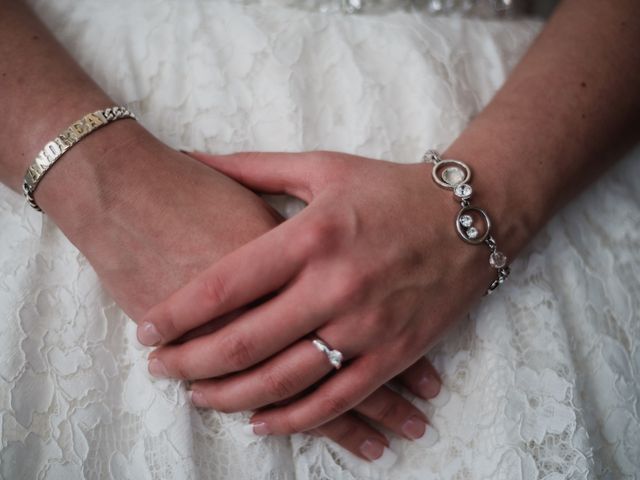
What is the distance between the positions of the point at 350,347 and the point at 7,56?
2.47 feet

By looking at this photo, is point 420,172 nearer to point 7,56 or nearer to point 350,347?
point 350,347

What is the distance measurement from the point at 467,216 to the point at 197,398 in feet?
1.68

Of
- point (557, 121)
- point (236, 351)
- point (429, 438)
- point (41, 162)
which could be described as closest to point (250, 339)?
point (236, 351)

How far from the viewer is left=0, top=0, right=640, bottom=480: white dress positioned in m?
0.71

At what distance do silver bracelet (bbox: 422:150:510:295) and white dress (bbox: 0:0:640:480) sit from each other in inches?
2.9

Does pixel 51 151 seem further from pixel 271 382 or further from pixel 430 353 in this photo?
pixel 430 353

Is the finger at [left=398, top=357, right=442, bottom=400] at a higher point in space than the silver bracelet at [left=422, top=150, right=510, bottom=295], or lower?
lower

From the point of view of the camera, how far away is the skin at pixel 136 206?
0.76 metres

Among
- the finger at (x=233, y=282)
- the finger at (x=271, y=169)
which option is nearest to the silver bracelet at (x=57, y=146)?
the finger at (x=271, y=169)

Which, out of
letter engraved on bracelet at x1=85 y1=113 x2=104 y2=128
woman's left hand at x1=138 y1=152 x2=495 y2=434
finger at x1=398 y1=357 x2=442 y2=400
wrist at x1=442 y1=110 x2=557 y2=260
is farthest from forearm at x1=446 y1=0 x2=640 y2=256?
letter engraved on bracelet at x1=85 y1=113 x2=104 y2=128

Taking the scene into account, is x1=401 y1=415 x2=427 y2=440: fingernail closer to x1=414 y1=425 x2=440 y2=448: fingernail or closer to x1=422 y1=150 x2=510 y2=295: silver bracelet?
x1=414 y1=425 x2=440 y2=448: fingernail

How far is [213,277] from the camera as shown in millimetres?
702

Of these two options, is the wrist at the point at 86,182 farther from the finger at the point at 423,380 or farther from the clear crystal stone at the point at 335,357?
the finger at the point at 423,380

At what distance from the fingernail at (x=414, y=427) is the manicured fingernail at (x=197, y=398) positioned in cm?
32
